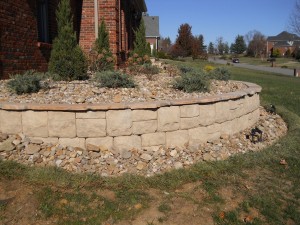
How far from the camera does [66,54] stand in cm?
674

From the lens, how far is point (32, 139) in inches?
185

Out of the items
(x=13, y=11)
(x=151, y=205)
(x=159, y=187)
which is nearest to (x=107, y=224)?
(x=151, y=205)

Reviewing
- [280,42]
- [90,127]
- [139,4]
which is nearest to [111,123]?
[90,127]

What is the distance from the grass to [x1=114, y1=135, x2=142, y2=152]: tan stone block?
0.64m

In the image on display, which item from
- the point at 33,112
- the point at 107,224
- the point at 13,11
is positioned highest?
the point at 13,11

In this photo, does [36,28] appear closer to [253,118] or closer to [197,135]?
[197,135]

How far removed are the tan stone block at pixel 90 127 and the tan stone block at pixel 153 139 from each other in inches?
26.6

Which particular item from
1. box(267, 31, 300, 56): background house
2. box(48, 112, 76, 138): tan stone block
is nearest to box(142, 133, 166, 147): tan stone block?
box(48, 112, 76, 138): tan stone block

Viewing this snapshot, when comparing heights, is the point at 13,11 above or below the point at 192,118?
above

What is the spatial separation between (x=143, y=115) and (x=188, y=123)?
84 centimetres

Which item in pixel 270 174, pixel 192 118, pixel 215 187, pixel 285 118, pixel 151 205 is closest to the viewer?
pixel 151 205

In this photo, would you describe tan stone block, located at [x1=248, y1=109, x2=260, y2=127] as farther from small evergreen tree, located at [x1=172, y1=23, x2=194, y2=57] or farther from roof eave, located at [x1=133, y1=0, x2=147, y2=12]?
small evergreen tree, located at [x1=172, y1=23, x2=194, y2=57]

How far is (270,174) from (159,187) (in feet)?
5.64

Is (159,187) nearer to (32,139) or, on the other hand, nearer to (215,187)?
(215,187)
